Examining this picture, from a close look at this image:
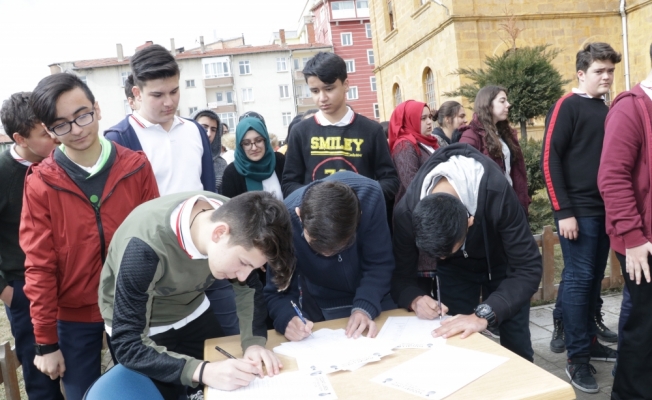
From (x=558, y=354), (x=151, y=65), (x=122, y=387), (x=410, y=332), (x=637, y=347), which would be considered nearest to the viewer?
(x=122, y=387)

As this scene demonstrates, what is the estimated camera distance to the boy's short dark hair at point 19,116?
257cm

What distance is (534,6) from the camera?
44.9ft

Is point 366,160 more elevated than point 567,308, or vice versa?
point 366,160

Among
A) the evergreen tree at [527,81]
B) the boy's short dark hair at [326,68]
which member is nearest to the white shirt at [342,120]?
the boy's short dark hair at [326,68]

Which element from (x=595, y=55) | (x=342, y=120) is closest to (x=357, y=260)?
(x=342, y=120)

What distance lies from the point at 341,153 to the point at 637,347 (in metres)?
1.84

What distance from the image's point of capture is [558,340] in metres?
3.68

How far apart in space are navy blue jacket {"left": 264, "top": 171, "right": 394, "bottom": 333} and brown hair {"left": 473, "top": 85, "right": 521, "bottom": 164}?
6.29 ft

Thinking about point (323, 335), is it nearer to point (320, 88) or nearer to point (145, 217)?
point (145, 217)

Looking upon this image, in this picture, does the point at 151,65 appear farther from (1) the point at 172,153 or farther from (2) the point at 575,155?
(2) the point at 575,155

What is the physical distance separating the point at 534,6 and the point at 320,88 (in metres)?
12.7

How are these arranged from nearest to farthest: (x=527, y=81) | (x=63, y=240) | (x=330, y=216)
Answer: (x=330, y=216)
(x=63, y=240)
(x=527, y=81)

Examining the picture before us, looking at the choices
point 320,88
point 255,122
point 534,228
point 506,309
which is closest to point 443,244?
point 506,309

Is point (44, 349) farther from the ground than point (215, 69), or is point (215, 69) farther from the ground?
point (215, 69)
